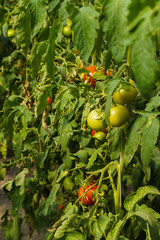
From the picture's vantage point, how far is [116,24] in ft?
1.39

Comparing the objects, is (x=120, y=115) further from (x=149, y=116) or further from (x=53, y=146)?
(x=53, y=146)

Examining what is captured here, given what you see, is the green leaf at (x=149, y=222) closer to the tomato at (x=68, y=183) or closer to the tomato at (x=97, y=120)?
the tomato at (x=97, y=120)

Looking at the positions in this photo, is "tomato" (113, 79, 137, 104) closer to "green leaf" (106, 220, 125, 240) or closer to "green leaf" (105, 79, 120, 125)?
"green leaf" (105, 79, 120, 125)

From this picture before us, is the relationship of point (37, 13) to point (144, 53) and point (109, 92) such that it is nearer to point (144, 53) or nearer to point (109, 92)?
point (109, 92)

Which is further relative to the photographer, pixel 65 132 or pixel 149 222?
pixel 65 132

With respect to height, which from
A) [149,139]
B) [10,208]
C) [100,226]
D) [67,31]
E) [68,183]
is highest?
[67,31]

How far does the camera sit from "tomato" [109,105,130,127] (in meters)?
0.77

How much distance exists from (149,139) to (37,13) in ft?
1.25

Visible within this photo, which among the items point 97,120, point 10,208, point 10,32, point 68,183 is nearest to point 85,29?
point 97,120

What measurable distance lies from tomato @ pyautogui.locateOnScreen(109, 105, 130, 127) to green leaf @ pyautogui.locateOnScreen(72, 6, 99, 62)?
0.35 metres

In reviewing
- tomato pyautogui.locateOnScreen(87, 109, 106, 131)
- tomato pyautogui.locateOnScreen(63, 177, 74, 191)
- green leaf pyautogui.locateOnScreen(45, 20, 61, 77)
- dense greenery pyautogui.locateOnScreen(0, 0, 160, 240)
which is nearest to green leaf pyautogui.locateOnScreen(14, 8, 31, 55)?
dense greenery pyautogui.locateOnScreen(0, 0, 160, 240)

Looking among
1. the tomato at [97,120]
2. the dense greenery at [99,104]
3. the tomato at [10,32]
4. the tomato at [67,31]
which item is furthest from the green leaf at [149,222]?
the tomato at [10,32]

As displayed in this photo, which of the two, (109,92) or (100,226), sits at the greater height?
(109,92)

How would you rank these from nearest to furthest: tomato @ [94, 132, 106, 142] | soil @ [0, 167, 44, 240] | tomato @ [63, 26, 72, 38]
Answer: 1. tomato @ [94, 132, 106, 142]
2. tomato @ [63, 26, 72, 38]
3. soil @ [0, 167, 44, 240]
